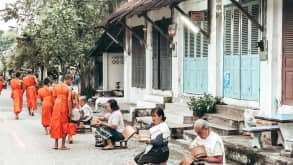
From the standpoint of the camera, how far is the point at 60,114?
11.1m

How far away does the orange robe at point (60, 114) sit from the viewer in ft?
36.0

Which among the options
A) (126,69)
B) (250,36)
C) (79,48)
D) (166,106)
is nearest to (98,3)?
(79,48)

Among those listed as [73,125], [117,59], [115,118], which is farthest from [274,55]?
[117,59]

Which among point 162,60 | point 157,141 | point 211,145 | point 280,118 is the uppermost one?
point 162,60

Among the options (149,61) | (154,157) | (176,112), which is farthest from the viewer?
(149,61)

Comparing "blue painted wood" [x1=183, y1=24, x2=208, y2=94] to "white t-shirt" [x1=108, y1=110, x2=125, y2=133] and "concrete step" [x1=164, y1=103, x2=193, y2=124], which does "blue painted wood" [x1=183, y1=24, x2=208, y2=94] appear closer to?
"concrete step" [x1=164, y1=103, x2=193, y2=124]

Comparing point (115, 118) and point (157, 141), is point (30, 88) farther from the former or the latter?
point (157, 141)

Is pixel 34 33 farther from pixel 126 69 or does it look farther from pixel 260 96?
pixel 260 96

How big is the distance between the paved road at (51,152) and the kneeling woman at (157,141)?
0.43 metres

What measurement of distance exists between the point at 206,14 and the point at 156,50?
436 centimetres

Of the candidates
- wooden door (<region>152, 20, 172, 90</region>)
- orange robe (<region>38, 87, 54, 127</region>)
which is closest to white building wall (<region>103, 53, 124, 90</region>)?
wooden door (<region>152, 20, 172, 90</region>)

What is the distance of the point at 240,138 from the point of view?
10.4 m

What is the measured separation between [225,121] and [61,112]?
12.7 ft

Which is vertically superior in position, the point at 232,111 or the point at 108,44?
the point at 108,44
